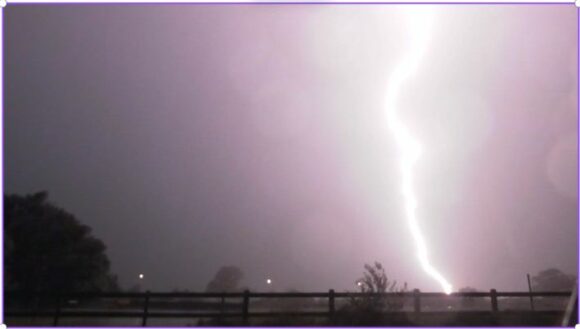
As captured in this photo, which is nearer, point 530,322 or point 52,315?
point 530,322

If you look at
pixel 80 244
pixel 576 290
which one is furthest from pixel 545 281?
pixel 576 290

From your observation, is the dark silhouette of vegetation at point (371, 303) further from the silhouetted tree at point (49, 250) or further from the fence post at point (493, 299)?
the silhouetted tree at point (49, 250)

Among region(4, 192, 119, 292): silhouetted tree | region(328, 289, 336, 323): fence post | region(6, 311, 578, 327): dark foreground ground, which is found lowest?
region(6, 311, 578, 327): dark foreground ground

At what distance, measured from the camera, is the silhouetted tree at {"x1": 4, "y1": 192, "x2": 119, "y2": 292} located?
53.2 ft

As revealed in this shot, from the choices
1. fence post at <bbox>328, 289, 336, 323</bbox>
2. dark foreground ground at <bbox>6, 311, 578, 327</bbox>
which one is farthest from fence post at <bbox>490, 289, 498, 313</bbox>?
fence post at <bbox>328, 289, 336, 323</bbox>

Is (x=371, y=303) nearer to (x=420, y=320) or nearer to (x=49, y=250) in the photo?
(x=420, y=320)

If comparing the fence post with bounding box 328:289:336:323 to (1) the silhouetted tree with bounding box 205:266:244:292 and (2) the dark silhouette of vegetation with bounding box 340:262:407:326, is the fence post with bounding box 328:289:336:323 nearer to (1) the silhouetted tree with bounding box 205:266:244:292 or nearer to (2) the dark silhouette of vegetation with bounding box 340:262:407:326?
(2) the dark silhouette of vegetation with bounding box 340:262:407:326

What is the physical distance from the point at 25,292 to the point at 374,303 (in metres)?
6.86

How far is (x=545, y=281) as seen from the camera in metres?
28.5

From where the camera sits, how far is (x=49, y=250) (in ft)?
56.6

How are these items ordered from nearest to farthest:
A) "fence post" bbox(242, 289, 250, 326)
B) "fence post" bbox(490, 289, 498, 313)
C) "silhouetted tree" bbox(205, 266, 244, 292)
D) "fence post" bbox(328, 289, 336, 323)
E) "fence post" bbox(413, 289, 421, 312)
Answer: "fence post" bbox(328, 289, 336, 323), "fence post" bbox(242, 289, 250, 326), "fence post" bbox(413, 289, 421, 312), "fence post" bbox(490, 289, 498, 313), "silhouetted tree" bbox(205, 266, 244, 292)

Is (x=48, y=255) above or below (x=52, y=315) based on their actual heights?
above

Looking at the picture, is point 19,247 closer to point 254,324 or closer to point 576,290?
point 254,324

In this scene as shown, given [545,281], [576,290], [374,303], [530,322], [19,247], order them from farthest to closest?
[545,281] → [19,247] → [374,303] → [530,322] → [576,290]
